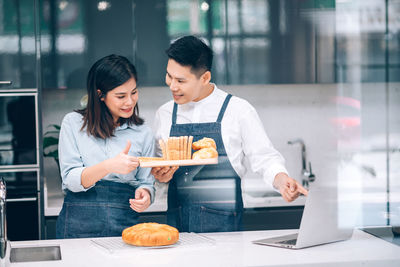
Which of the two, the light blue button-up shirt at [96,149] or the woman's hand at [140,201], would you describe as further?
the light blue button-up shirt at [96,149]

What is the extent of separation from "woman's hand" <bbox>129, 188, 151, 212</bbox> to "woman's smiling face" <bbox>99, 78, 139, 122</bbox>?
36 centimetres

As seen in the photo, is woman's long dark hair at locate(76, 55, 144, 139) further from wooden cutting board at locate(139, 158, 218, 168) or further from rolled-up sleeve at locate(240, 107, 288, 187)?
rolled-up sleeve at locate(240, 107, 288, 187)

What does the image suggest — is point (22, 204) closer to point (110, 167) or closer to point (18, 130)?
point (18, 130)

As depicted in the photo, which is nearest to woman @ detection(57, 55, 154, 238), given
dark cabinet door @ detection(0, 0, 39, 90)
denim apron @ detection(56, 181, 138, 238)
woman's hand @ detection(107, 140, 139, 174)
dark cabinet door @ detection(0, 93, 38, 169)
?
denim apron @ detection(56, 181, 138, 238)

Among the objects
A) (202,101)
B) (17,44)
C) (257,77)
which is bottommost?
(202,101)

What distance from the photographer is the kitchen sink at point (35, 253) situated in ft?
7.17

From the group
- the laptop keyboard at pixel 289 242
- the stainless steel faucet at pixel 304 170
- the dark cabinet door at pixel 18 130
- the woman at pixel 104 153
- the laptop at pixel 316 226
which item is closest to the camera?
the laptop at pixel 316 226

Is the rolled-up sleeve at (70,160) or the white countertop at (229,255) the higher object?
the rolled-up sleeve at (70,160)

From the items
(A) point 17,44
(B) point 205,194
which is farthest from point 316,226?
Answer: (A) point 17,44

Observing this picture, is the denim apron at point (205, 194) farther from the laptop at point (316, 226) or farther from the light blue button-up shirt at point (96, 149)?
the laptop at point (316, 226)

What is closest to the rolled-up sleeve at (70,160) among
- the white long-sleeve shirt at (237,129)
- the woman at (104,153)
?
the woman at (104,153)

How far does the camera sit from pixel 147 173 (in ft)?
8.78

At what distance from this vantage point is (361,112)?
4906 mm

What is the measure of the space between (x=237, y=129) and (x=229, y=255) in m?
0.86
